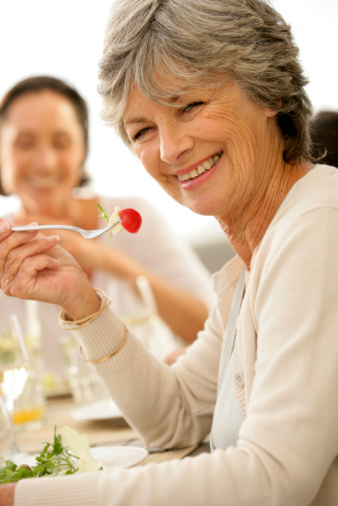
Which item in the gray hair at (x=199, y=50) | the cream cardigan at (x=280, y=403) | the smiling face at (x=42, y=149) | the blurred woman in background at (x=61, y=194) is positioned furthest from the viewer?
the smiling face at (x=42, y=149)

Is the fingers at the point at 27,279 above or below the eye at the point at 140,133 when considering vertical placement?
below

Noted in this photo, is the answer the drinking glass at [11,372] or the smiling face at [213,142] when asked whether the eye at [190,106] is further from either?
the drinking glass at [11,372]

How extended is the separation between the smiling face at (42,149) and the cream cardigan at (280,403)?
2.08 meters

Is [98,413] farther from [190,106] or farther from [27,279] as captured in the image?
[190,106]

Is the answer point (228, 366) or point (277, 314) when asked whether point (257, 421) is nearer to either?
point (277, 314)

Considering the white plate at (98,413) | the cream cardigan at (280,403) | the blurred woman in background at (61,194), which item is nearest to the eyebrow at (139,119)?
the cream cardigan at (280,403)

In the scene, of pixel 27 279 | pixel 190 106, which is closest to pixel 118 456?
pixel 27 279

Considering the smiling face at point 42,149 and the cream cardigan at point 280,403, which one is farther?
the smiling face at point 42,149

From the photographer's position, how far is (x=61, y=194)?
9.92 feet

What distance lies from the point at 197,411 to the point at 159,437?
0.10 m

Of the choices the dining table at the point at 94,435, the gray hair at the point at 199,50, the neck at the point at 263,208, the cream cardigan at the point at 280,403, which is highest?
the gray hair at the point at 199,50

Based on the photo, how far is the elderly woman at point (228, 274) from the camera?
733 mm

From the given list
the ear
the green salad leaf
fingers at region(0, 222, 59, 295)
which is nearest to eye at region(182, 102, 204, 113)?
the ear

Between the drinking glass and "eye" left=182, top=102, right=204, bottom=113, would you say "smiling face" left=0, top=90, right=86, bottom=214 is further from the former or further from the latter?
"eye" left=182, top=102, right=204, bottom=113
